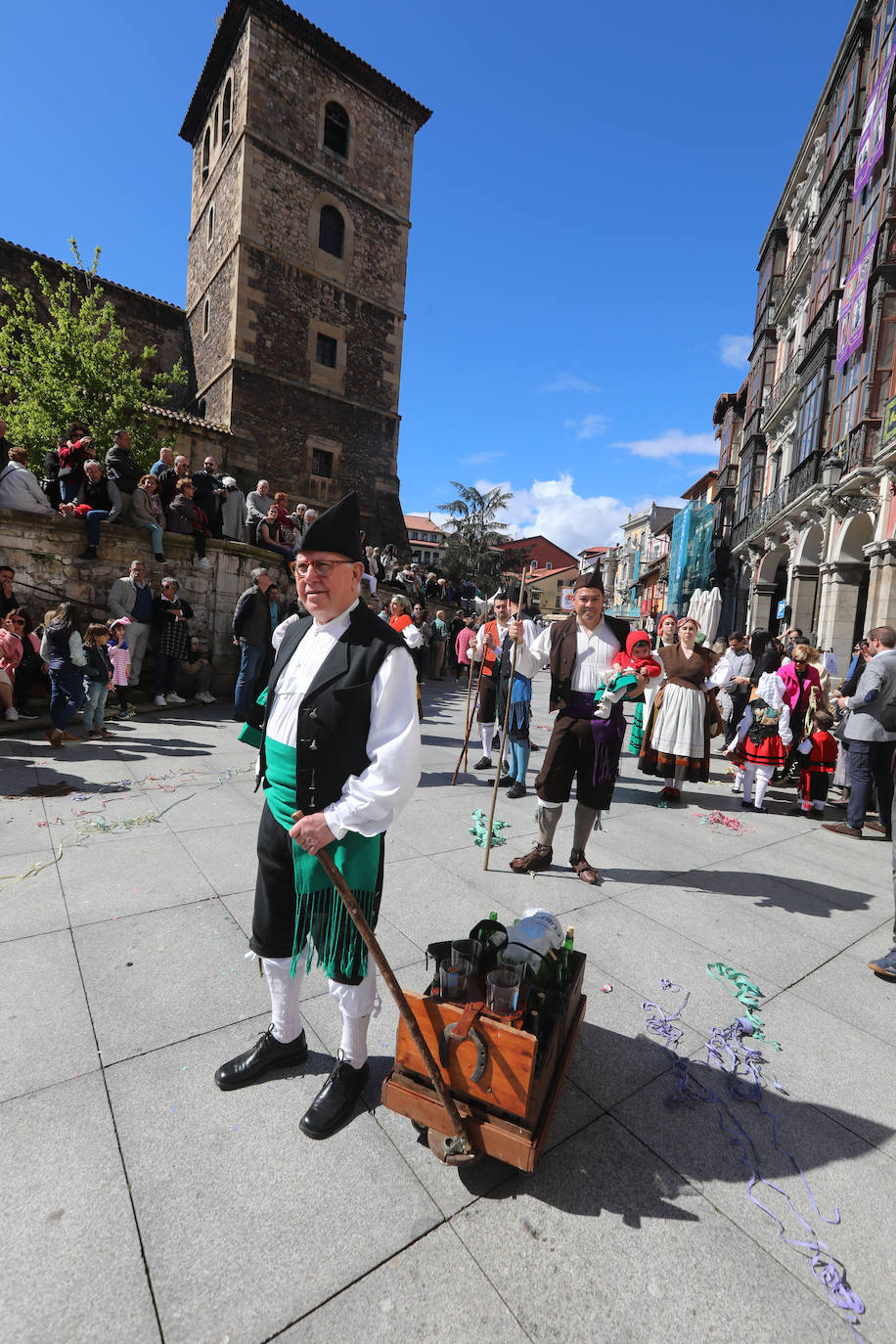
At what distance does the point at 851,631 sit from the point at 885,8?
49.3 ft

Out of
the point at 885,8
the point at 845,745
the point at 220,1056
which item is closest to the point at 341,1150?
the point at 220,1056

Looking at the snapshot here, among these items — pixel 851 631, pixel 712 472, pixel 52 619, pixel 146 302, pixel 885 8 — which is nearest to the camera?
pixel 52 619

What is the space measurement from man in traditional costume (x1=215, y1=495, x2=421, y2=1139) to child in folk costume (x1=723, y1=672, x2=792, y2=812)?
579cm

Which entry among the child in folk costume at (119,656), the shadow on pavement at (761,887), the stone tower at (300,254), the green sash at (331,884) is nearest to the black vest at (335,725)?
the green sash at (331,884)

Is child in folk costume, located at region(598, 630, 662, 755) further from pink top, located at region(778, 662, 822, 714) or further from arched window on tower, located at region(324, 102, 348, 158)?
arched window on tower, located at region(324, 102, 348, 158)

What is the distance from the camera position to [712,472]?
40656 millimetres

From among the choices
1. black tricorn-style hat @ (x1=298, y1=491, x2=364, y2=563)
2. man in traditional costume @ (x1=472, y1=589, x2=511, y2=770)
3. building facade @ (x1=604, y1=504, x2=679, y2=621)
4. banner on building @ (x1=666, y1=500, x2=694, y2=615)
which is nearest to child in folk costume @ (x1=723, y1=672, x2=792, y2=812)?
man in traditional costume @ (x1=472, y1=589, x2=511, y2=770)

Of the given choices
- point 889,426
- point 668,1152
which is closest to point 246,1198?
point 668,1152

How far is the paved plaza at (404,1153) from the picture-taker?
5.38ft

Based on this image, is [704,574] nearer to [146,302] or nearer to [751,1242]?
[146,302]

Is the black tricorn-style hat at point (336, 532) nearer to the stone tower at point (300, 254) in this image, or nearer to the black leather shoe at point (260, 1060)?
the black leather shoe at point (260, 1060)

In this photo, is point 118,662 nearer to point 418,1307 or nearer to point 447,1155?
point 447,1155

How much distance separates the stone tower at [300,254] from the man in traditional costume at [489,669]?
16404 millimetres

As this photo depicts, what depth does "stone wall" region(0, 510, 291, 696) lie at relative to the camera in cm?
879
